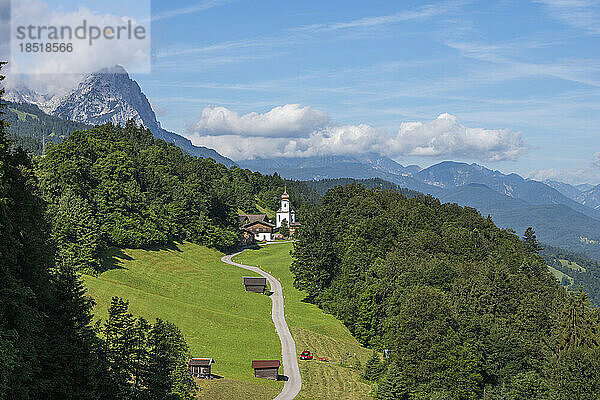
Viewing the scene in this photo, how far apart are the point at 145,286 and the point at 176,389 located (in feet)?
145

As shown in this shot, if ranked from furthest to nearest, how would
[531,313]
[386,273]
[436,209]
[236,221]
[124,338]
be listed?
[236,221] < [436,209] < [386,273] < [531,313] < [124,338]

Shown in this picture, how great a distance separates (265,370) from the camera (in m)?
50.2

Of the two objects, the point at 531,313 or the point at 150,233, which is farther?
the point at 150,233

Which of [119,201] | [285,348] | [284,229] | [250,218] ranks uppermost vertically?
[119,201]

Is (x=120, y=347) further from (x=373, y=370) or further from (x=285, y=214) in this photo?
(x=285, y=214)

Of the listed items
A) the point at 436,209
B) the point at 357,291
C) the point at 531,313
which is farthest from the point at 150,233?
the point at 531,313

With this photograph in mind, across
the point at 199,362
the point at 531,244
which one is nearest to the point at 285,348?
the point at 199,362

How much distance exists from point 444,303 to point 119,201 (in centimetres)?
5857

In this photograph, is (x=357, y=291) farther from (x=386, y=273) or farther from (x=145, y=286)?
(x=145, y=286)

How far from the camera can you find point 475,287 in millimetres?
61062

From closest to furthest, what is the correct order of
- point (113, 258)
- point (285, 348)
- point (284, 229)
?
point (285, 348)
point (113, 258)
point (284, 229)

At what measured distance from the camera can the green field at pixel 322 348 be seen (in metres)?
49.8

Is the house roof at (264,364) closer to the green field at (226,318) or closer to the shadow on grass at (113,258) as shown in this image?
the green field at (226,318)

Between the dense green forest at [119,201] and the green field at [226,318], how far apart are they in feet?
13.8
